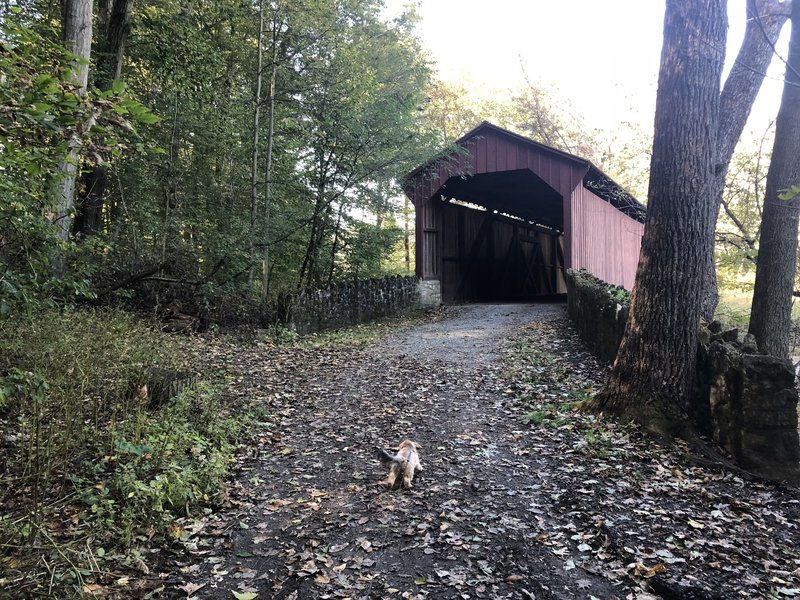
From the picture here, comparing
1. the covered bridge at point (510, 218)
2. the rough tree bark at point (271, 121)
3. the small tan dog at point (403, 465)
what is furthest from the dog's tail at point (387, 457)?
the covered bridge at point (510, 218)

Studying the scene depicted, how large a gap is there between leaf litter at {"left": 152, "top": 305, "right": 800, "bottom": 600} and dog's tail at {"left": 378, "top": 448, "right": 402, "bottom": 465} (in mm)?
156

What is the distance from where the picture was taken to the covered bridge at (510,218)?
14.5 meters

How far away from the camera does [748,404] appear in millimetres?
4125

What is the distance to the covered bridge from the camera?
14453 millimetres

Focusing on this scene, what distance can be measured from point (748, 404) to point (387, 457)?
123 inches

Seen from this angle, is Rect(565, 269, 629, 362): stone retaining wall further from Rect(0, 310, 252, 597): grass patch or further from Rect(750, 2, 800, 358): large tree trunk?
Rect(0, 310, 252, 597): grass patch

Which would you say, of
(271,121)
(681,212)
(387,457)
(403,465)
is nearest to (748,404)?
(681,212)

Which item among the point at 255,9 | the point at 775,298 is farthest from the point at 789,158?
the point at 255,9

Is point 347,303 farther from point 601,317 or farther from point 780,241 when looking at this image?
point 780,241

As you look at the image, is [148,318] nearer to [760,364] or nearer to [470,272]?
[760,364]

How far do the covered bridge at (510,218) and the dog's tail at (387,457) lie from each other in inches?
447

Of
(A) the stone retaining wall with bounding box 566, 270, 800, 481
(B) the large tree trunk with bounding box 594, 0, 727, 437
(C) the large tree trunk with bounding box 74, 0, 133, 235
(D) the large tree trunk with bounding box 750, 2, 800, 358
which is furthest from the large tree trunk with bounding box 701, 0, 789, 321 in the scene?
(C) the large tree trunk with bounding box 74, 0, 133, 235

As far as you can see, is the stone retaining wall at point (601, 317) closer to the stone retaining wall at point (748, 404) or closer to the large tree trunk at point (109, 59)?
the stone retaining wall at point (748, 404)

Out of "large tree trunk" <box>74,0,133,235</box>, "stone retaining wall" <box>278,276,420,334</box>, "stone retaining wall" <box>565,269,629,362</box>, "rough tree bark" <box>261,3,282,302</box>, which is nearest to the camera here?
"stone retaining wall" <box>565,269,629,362</box>
